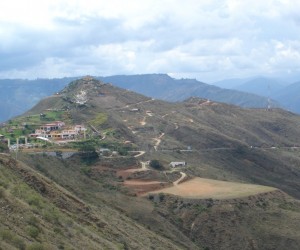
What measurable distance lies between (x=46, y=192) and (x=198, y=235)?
27272 mm

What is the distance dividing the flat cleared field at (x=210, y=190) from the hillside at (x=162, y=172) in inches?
7.2

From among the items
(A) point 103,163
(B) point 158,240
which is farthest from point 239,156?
(B) point 158,240

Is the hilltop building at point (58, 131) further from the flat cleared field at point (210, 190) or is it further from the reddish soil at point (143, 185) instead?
the flat cleared field at point (210, 190)

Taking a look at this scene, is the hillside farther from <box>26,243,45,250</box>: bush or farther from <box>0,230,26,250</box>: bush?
<box>26,243,45,250</box>: bush

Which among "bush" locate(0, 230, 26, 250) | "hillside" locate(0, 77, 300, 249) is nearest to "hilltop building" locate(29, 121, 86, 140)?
"hillside" locate(0, 77, 300, 249)

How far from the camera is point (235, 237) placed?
66.8 meters

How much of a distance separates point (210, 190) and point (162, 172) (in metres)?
12.0

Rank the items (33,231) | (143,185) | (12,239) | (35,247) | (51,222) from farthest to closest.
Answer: (143,185) < (51,222) < (33,231) < (35,247) < (12,239)

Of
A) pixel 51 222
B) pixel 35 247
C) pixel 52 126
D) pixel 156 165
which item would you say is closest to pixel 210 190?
pixel 156 165

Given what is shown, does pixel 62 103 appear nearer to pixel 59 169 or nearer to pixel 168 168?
pixel 168 168

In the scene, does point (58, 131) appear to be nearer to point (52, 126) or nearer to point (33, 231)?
point (52, 126)

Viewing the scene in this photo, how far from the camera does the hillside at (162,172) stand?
206 ft

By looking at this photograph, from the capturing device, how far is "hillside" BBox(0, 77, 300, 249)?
62.8m

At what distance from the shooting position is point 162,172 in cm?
9206
